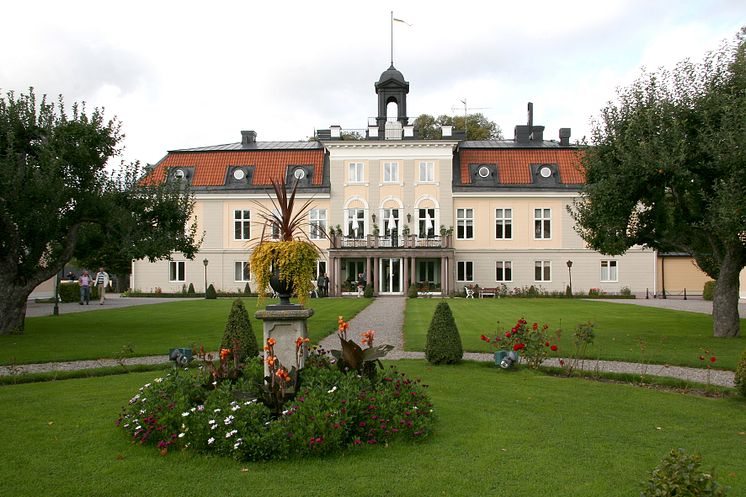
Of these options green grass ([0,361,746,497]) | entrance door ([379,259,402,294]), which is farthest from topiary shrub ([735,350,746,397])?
entrance door ([379,259,402,294])

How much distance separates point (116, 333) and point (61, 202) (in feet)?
12.9

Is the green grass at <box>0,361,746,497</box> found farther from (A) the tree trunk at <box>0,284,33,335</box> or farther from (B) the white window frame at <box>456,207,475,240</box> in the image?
(B) the white window frame at <box>456,207,475,240</box>

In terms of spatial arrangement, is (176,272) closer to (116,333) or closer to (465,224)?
(465,224)

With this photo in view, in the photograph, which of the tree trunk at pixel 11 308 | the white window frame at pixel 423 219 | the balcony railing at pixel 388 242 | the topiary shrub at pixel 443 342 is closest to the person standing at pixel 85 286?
the tree trunk at pixel 11 308

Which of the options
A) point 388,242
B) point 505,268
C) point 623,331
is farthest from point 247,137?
point 623,331

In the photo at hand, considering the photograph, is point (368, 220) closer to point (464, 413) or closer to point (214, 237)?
point (214, 237)

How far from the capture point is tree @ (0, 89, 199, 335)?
17.5 m

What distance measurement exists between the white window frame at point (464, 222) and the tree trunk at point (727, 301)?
2894cm

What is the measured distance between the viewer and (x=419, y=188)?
4650cm

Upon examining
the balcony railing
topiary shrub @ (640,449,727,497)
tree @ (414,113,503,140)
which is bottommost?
topiary shrub @ (640,449,727,497)

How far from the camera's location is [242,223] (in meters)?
47.8

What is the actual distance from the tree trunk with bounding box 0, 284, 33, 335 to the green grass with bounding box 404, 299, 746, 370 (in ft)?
34.9

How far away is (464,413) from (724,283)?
12148mm

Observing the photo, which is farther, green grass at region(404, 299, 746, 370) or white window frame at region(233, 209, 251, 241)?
white window frame at region(233, 209, 251, 241)
